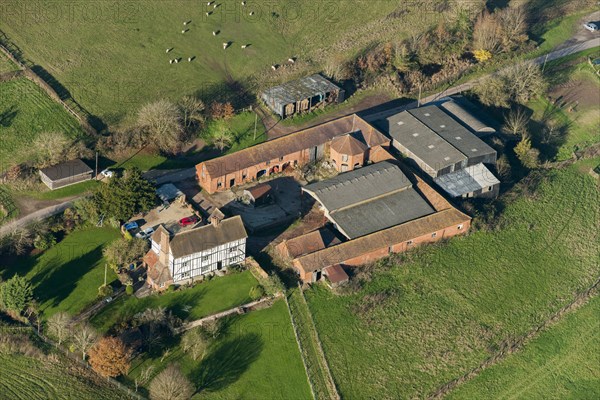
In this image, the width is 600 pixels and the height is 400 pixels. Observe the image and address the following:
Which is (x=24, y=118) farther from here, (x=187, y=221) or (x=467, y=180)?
(x=467, y=180)

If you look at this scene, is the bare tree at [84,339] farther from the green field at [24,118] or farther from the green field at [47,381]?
the green field at [24,118]

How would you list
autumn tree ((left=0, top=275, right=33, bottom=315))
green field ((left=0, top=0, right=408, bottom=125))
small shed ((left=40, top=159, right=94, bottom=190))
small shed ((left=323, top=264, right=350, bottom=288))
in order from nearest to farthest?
autumn tree ((left=0, top=275, right=33, bottom=315))
small shed ((left=323, top=264, right=350, bottom=288))
small shed ((left=40, top=159, right=94, bottom=190))
green field ((left=0, top=0, right=408, bottom=125))

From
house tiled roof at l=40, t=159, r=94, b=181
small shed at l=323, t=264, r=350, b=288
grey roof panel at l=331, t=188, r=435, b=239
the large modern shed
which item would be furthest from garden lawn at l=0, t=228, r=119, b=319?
the large modern shed

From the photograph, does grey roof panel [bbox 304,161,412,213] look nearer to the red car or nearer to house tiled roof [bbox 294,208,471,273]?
house tiled roof [bbox 294,208,471,273]

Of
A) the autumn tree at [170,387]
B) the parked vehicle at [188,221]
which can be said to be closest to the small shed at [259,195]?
the parked vehicle at [188,221]

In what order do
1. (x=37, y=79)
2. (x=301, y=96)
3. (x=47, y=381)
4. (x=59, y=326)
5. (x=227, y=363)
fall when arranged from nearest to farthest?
(x=47, y=381) < (x=227, y=363) < (x=59, y=326) < (x=37, y=79) < (x=301, y=96)

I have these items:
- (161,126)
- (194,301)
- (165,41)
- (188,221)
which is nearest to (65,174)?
(161,126)

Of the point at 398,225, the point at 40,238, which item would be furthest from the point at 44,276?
the point at 398,225
